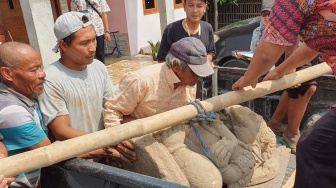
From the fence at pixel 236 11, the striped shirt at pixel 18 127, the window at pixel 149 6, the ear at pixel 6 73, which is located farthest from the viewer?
the fence at pixel 236 11

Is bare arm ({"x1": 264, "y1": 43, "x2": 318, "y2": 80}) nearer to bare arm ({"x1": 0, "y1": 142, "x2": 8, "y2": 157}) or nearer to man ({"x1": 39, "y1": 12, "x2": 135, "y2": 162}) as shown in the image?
man ({"x1": 39, "y1": 12, "x2": 135, "y2": 162})

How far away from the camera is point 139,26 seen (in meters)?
8.29

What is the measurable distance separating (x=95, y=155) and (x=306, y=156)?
111cm

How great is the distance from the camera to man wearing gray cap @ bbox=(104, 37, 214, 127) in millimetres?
1866

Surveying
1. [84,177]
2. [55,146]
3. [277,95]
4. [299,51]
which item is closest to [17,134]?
[55,146]

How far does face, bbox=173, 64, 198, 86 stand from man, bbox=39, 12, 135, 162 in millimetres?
495

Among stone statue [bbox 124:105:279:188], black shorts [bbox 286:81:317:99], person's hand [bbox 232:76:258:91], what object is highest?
person's hand [bbox 232:76:258:91]

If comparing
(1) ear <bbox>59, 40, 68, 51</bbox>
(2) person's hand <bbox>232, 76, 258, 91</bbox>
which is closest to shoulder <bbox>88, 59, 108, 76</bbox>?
(1) ear <bbox>59, 40, 68, 51</bbox>

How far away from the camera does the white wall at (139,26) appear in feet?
26.1

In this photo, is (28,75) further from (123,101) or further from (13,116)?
(123,101)

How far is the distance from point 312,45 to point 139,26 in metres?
6.93

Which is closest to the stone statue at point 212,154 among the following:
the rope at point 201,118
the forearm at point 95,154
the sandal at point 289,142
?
the rope at point 201,118

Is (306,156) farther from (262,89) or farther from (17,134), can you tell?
(17,134)

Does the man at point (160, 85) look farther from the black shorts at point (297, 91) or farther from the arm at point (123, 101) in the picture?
the black shorts at point (297, 91)
